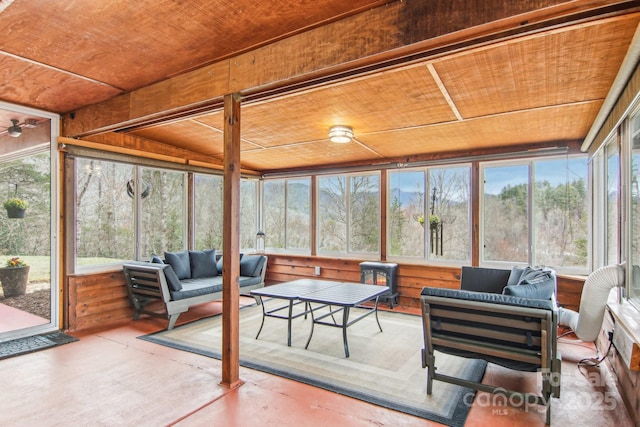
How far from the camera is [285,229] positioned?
6949 millimetres

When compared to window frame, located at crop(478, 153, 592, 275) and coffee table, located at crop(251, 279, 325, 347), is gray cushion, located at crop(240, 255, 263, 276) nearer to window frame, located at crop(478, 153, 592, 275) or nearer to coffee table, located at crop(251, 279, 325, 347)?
coffee table, located at crop(251, 279, 325, 347)

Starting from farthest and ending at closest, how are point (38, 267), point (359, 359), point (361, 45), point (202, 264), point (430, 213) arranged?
point (430, 213)
point (202, 264)
point (38, 267)
point (359, 359)
point (361, 45)

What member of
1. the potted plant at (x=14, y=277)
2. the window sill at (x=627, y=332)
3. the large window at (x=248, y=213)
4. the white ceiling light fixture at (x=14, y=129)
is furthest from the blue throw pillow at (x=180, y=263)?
the window sill at (x=627, y=332)

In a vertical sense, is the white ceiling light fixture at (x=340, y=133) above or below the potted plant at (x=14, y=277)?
above

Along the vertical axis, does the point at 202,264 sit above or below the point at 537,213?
below

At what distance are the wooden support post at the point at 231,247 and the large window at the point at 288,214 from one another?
12.8 feet

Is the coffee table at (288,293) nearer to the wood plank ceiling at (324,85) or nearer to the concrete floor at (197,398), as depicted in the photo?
the concrete floor at (197,398)

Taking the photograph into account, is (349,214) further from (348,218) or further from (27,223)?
(27,223)

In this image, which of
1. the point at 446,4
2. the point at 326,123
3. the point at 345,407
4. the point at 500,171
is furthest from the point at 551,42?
the point at 500,171

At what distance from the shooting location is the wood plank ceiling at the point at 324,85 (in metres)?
2.07

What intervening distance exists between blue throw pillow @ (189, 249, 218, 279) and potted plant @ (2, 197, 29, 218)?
2011 mm

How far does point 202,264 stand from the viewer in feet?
17.1

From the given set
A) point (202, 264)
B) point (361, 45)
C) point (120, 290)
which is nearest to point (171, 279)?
point (120, 290)

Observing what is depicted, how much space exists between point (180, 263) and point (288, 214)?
8.11 ft
